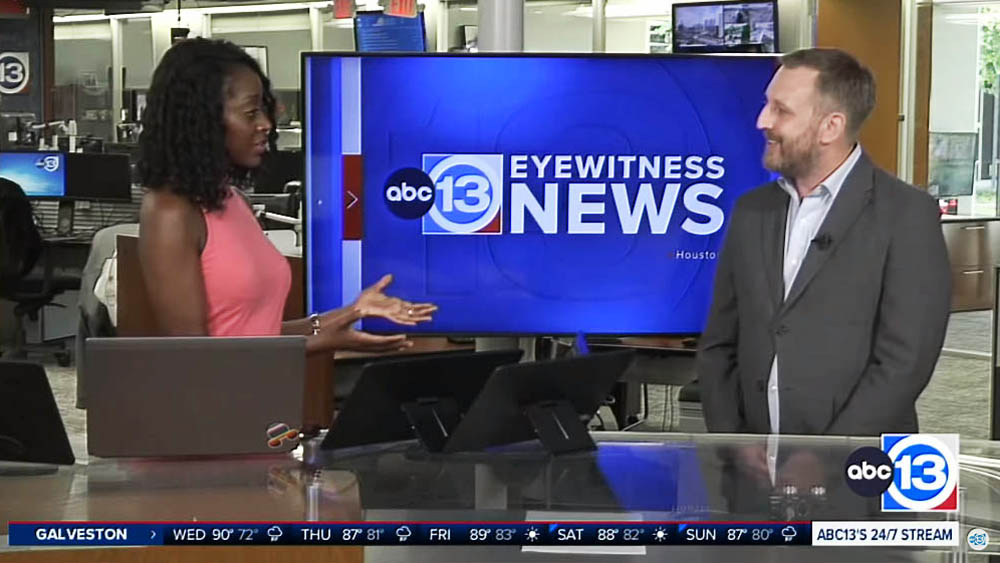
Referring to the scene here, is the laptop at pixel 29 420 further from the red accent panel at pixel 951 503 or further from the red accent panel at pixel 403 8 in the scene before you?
the red accent panel at pixel 403 8

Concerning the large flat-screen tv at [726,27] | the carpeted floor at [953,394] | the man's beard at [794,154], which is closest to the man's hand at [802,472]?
the man's beard at [794,154]

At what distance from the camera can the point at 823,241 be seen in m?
2.71

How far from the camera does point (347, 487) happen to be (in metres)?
1.89

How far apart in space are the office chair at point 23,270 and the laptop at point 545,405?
7.60 m

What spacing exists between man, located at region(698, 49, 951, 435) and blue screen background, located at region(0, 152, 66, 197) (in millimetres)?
7891

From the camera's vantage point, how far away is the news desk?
5.63 ft

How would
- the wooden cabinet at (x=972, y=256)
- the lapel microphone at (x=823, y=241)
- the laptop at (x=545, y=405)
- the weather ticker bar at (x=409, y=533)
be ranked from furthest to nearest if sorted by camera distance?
the wooden cabinet at (x=972, y=256)
the lapel microphone at (x=823, y=241)
the laptop at (x=545, y=405)
the weather ticker bar at (x=409, y=533)

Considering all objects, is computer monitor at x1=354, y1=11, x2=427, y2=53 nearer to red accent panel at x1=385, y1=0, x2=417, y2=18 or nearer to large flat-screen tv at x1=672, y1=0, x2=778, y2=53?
red accent panel at x1=385, y1=0, x2=417, y2=18

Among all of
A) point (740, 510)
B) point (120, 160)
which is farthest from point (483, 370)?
point (120, 160)

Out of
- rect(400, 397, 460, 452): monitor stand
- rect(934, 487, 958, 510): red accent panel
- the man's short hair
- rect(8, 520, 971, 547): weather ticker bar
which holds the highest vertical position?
the man's short hair

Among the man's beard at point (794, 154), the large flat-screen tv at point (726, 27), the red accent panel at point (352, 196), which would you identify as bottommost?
the red accent panel at point (352, 196)

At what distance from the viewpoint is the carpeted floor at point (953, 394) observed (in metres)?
7.55

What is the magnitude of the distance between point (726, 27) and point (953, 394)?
13.7 feet

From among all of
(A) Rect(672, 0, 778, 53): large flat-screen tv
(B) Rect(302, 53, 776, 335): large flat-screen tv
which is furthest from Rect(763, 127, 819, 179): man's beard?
(A) Rect(672, 0, 778, 53): large flat-screen tv
